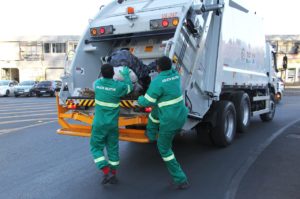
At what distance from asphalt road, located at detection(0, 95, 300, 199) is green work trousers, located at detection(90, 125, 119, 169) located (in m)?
0.33

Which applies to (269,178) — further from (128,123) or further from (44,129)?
(44,129)

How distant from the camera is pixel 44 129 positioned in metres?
9.65

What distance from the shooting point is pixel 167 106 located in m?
4.58

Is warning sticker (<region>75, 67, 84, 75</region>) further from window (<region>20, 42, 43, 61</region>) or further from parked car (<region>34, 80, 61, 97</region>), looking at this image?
window (<region>20, 42, 43, 61</region>)

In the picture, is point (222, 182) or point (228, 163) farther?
point (228, 163)

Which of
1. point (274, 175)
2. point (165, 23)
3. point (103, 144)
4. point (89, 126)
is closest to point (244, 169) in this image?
point (274, 175)

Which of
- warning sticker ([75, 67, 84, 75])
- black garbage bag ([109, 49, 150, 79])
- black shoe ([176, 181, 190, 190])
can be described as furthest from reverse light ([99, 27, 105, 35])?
black shoe ([176, 181, 190, 190])

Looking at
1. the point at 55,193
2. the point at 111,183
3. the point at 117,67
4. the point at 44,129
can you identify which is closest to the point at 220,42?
the point at 117,67

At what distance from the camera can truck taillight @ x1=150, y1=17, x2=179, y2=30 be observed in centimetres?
579

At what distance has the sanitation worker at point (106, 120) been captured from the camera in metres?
4.76

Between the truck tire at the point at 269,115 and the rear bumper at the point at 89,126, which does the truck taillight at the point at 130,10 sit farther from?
the truck tire at the point at 269,115

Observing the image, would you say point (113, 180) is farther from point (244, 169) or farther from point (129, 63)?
point (244, 169)

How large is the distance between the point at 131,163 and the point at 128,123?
0.93 m

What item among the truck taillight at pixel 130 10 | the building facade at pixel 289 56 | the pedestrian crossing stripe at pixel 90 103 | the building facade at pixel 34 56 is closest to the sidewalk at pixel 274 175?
the pedestrian crossing stripe at pixel 90 103
